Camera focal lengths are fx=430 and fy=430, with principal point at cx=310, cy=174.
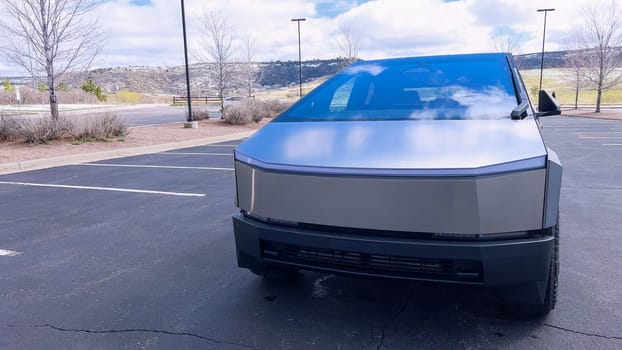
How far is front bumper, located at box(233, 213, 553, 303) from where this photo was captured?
200cm

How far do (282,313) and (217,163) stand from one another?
6.90m

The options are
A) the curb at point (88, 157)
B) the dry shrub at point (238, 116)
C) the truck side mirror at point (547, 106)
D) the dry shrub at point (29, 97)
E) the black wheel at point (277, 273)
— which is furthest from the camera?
the dry shrub at point (29, 97)

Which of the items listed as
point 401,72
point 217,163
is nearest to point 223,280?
point 401,72

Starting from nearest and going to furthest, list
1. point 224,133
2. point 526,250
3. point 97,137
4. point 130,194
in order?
1. point 526,250
2. point 130,194
3. point 97,137
4. point 224,133

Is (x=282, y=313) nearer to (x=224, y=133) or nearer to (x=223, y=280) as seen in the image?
(x=223, y=280)

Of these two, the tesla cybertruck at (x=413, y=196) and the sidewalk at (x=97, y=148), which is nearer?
the tesla cybertruck at (x=413, y=196)

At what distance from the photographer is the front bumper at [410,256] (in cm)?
200

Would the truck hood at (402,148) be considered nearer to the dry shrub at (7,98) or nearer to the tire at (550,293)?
the tire at (550,293)

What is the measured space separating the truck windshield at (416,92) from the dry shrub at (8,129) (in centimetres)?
1114

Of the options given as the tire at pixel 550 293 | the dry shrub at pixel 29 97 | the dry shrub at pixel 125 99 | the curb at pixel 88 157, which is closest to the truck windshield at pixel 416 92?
the tire at pixel 550 293

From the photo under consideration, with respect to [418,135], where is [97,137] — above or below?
below

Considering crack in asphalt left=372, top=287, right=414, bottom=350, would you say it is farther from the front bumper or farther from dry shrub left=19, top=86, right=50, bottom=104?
Answer: dry shrub left=19, top=86, right=50, bottom=104

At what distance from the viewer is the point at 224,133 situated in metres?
16.1

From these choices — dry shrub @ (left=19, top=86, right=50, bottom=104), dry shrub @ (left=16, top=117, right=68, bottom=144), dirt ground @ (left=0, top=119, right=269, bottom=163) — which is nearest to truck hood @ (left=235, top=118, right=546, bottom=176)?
dirt ground @ (left=0, top=119, right=269, bottom=163)
